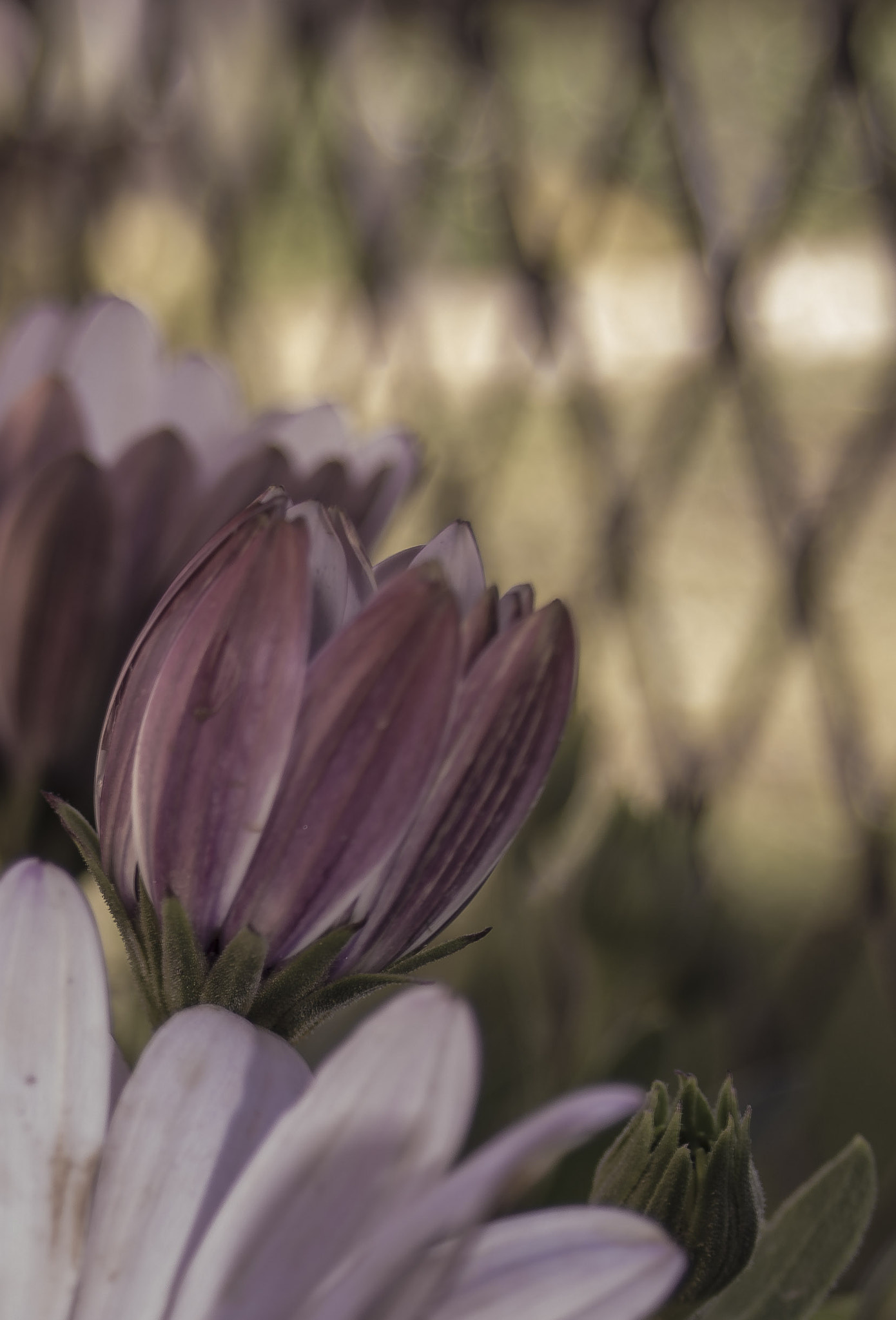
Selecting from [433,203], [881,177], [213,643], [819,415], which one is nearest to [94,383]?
[213,643]

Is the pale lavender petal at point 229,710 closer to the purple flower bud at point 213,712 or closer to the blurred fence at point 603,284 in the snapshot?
the purple flower bud at point 213,712

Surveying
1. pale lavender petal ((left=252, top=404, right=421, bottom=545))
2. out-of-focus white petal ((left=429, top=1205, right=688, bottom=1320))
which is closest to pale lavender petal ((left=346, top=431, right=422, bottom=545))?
pale lavender petal ((left=252, top=404, right=421, bottom=545))

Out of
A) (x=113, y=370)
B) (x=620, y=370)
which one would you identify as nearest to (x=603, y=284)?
(x=620, y=370)

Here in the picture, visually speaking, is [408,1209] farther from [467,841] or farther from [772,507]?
[772,507]

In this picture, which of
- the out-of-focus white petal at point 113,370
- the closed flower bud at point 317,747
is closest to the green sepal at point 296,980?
the closed flower bud at point 317,747

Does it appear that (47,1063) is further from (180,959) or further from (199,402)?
(199,402)

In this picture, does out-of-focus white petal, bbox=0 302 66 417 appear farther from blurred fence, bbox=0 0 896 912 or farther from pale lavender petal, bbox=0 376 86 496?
blurred fence, bbox=0 0 896 912

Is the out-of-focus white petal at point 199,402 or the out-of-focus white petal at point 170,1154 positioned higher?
the out-of-focus white petal at point 199,402
